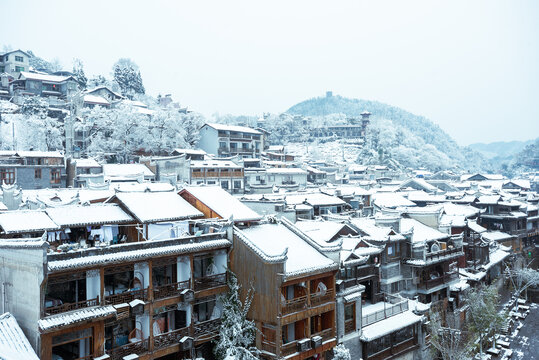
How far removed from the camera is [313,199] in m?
51.9

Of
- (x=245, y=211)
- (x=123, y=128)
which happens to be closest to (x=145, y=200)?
(x=245, y=211)

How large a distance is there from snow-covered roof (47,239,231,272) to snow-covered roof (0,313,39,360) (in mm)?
2797

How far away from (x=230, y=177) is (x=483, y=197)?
3986 cm

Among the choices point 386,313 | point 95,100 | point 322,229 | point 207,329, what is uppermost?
point 95,100

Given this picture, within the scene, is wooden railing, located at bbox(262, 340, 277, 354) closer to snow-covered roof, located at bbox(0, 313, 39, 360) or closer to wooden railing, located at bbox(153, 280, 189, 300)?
wooden railing, located at bbox(153, 280, 189, 300)

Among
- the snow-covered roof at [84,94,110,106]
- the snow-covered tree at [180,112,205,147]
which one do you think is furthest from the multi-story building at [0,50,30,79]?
the snow-covered tree at [180,112,205,147]

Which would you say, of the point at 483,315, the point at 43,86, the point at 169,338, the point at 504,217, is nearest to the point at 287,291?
the point at 169,338

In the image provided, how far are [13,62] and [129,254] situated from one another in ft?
333

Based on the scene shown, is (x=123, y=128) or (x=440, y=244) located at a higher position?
(x=123, y=128)

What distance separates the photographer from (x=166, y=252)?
2091 cm

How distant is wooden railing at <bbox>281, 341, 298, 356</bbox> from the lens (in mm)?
23094

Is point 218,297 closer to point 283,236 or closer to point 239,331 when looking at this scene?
point 239,331

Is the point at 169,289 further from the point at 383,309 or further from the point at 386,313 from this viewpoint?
the point at 386,313

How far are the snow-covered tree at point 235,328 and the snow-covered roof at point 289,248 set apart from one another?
2.56m
